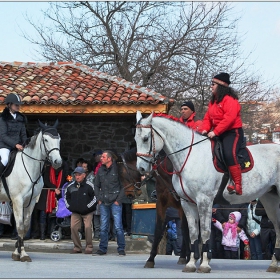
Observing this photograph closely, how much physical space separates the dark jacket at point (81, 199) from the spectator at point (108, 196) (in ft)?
2.18

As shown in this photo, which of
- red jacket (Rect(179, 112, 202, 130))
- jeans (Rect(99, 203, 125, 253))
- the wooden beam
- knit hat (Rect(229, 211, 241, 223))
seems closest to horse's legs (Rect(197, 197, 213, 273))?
red jacket (Rect(179, 112, 202, 130))

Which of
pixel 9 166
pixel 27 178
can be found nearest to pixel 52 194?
pixel 9 166

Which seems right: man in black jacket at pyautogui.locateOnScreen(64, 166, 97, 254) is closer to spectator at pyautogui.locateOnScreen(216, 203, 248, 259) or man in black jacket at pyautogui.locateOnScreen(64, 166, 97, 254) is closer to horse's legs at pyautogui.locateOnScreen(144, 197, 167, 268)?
spectator at pyautogui.locateOnScreen(216, 203, 248, 259)

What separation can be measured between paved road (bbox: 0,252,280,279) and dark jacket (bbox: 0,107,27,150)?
2.12 m

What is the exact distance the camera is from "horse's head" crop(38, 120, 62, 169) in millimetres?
11828

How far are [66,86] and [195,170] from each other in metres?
10.0

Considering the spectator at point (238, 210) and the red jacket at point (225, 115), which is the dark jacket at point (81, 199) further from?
the red jacket at point (225, 115)

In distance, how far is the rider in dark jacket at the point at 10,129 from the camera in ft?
40.6

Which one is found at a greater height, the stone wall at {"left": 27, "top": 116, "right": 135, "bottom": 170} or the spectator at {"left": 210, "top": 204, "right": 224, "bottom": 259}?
the stone wall at {"left": 27, "top": 116, "right": 135, "bottom": 170}

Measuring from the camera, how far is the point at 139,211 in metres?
15.7

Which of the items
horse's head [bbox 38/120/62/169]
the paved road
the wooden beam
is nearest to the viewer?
the paved road

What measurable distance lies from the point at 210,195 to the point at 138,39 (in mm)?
21898

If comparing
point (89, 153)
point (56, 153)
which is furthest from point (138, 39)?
point (56, 153)

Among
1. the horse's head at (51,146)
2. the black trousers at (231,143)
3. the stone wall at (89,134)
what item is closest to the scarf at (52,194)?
the stone wall at (89,134)
